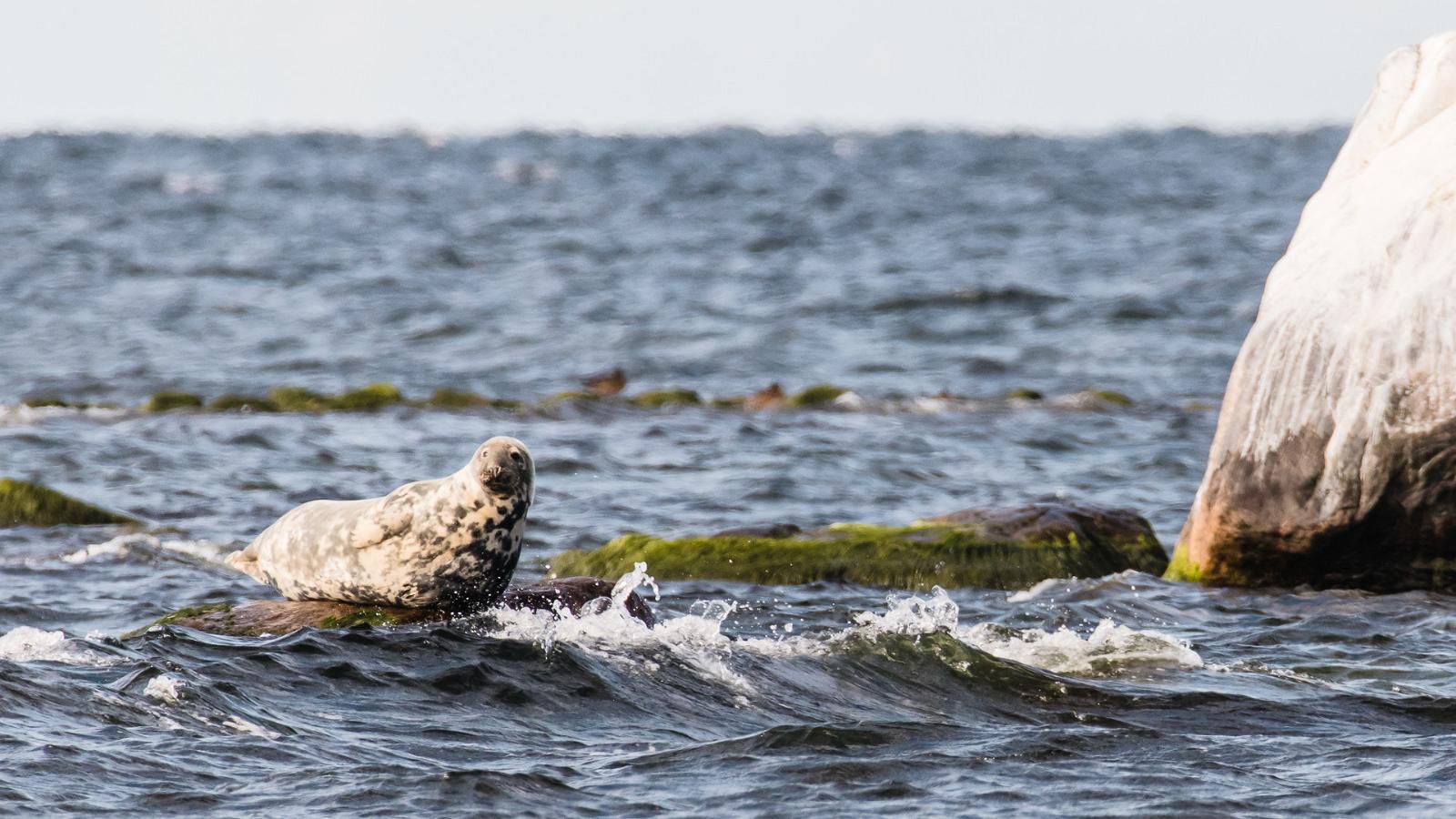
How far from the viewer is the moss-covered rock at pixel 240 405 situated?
51.9 feet

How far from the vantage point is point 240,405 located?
52.4 ft

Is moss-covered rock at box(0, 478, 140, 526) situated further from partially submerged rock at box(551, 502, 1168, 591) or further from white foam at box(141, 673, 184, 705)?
white foam at box(141, 673, 184, 705)

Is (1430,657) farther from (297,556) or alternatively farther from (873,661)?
(297,556)

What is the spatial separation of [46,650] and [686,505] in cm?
577

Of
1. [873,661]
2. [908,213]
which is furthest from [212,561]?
[908,213]

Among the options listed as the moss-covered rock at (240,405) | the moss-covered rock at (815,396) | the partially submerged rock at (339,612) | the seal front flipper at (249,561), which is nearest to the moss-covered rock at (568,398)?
the moss-covered rock at (815,396)

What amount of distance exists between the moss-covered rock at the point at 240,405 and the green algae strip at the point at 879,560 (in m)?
6.92

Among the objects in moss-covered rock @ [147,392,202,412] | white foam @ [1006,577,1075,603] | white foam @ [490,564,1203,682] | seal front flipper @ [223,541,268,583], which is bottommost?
moss-covered rock @ [147,392,202,412]

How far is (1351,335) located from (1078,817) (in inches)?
165

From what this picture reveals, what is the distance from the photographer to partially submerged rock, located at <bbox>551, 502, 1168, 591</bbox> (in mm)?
9312

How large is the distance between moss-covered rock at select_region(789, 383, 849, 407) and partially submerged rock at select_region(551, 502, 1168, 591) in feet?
22.1

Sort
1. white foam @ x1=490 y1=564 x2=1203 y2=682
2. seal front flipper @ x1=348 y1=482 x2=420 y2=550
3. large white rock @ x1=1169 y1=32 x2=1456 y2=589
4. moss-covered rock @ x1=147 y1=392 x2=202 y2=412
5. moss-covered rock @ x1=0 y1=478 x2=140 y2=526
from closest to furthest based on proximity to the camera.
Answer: white foam @ x1=490 y1=564 x2=1203 y2=682 → seal front flipper @ x1=348 y1=482 x2=420 y2=550 → large white rock @ x1=1169 y1=32 x2=1456 y2=589 → moss-covered rock @ x1=0 y1=478 x2=140 y2=526 → moss-covered rock @ x1=147 y1=392 x2=202 y2=412

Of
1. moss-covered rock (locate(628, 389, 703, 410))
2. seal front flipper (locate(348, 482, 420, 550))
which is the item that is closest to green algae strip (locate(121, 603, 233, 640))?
seal front flipper (locate(348, 482, 420, 550))

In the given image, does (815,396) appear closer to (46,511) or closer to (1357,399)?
(46,511)
